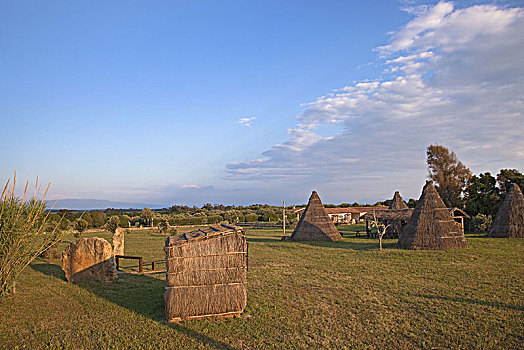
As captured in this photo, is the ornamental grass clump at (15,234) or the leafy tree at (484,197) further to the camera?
the leafy tree at (484,197)

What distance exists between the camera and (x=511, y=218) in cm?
2278

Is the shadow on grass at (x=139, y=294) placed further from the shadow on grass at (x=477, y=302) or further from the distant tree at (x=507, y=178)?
the distant tree at (x=507, y=178)

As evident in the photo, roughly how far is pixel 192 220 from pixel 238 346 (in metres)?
35.9

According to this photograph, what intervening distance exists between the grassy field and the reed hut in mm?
349

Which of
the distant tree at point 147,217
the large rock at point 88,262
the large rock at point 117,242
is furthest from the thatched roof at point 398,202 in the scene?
the large rock at point 88,262

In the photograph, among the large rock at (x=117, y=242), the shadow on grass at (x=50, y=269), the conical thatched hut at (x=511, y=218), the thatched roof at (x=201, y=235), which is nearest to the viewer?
the thatched roof at (x=201, y=235)

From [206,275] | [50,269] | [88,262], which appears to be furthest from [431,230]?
[50,269]

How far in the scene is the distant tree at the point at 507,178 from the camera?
3020cm

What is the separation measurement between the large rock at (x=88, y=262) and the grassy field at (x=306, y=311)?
385mm

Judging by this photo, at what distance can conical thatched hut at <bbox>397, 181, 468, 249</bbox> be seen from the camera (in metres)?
17.6

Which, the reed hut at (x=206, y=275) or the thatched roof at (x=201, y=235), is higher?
the thatched roof at (x=201, y=235)

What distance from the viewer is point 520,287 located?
988 centimetres

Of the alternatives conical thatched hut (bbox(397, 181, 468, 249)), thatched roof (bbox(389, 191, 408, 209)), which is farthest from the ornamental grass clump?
thatched roof (bbox(389, 191, 408, 209))

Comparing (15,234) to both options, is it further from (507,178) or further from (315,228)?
(507,178)
